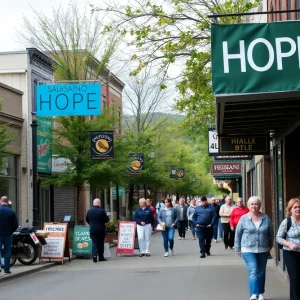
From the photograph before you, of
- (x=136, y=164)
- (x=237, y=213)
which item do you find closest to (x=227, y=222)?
(x=237, y=213)

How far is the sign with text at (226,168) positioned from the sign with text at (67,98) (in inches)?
494

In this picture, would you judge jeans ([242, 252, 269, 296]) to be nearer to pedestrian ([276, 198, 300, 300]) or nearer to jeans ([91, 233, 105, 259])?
pedestrian ([276, 198, 300, 300])

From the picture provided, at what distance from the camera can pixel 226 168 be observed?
3253 centimetres

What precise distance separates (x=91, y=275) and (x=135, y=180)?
29.3 metres

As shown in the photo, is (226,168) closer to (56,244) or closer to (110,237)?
(110,237)

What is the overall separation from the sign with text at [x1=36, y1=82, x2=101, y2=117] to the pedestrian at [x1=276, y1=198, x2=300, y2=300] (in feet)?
35.6

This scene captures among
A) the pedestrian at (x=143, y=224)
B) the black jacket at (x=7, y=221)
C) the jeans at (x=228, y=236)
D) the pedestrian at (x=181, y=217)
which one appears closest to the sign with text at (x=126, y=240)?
the pedestrian at (x=143, y=224)

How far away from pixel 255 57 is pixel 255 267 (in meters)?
3.70

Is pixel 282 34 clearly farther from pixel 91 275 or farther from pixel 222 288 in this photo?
pixel 91 275

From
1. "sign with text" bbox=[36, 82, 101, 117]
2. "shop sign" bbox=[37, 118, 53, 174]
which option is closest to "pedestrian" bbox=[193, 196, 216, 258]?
"sign with text" bbox=[36, 82, 101, 117]

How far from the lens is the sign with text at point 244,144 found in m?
17.0

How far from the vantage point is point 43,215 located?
34.6 m

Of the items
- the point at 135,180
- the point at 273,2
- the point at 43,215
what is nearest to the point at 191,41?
the point at 273,2

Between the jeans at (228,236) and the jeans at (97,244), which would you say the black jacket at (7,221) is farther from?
the jeans at (228,236)
